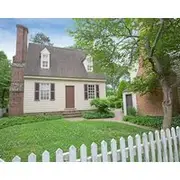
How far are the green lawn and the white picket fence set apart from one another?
726 millimetres

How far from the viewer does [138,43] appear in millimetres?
2975

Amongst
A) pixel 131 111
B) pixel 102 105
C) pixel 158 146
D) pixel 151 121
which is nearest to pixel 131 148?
pixel 158 146

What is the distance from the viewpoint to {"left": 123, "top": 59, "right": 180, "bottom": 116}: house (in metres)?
4.54

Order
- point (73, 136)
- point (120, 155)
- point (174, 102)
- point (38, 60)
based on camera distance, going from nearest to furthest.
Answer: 1. point (120, 155)
2. point (73, 136)
3. point (174, 102)
4. point (38, 60)

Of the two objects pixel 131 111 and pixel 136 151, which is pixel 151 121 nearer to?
pixel 131 111

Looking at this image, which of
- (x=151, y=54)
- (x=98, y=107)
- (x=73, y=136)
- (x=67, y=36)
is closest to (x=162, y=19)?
(x=151, y=54)

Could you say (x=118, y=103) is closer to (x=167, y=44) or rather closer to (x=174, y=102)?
(x=174, y=102)

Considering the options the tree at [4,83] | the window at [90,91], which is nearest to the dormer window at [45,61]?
the tree at [4,83]

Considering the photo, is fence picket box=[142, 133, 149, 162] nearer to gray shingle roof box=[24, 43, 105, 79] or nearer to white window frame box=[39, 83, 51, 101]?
gray shingle roof box=[24, 43, 105, 79]

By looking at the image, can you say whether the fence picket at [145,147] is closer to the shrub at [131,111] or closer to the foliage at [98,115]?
the foliage at [98,115]

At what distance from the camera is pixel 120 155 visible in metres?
1.41

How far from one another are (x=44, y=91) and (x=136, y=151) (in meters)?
5.34
